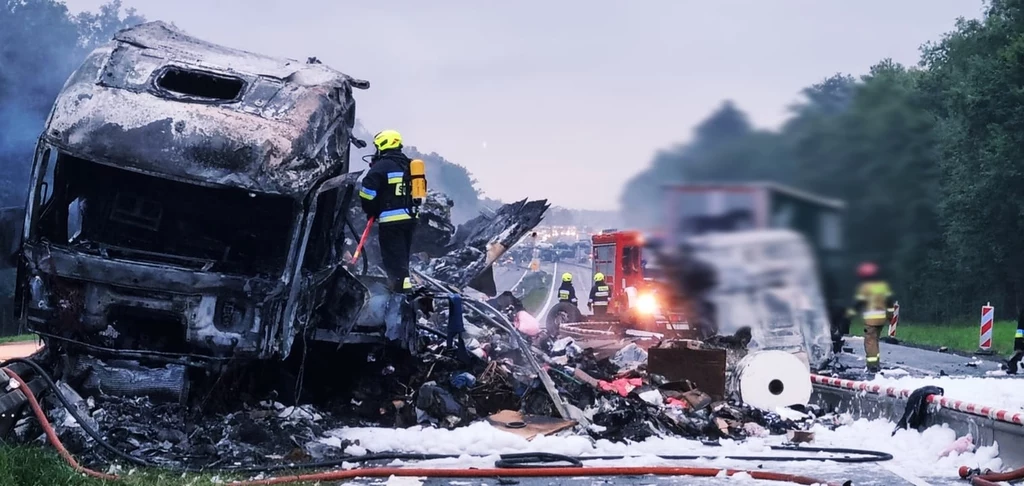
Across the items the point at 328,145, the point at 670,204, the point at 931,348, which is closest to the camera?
the point at 328,145

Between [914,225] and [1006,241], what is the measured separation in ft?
46.4

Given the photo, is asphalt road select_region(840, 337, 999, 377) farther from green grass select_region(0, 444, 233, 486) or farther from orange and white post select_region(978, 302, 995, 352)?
green grass select_region(0, 444, 233, 486)

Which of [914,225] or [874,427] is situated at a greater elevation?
[914,225]

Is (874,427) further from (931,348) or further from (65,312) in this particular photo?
(931,348)

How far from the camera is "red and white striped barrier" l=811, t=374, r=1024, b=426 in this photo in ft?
18.9

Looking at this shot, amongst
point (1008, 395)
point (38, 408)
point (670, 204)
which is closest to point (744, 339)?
point (1008, 395)

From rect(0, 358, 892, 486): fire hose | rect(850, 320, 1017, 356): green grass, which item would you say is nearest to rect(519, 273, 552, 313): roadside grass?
rect(850, 320, 1017, 356): green grass

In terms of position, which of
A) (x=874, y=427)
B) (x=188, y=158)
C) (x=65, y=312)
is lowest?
(x=874, y=427)

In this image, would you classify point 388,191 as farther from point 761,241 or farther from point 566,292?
point 566,292

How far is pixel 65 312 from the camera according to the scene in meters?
6.10

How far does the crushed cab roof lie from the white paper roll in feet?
12.9

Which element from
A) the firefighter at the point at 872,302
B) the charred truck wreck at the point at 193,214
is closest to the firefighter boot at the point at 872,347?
the firefighter at the point at 872,302

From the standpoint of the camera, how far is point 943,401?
666 cm

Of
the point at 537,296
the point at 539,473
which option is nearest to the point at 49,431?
the point at 539,473
